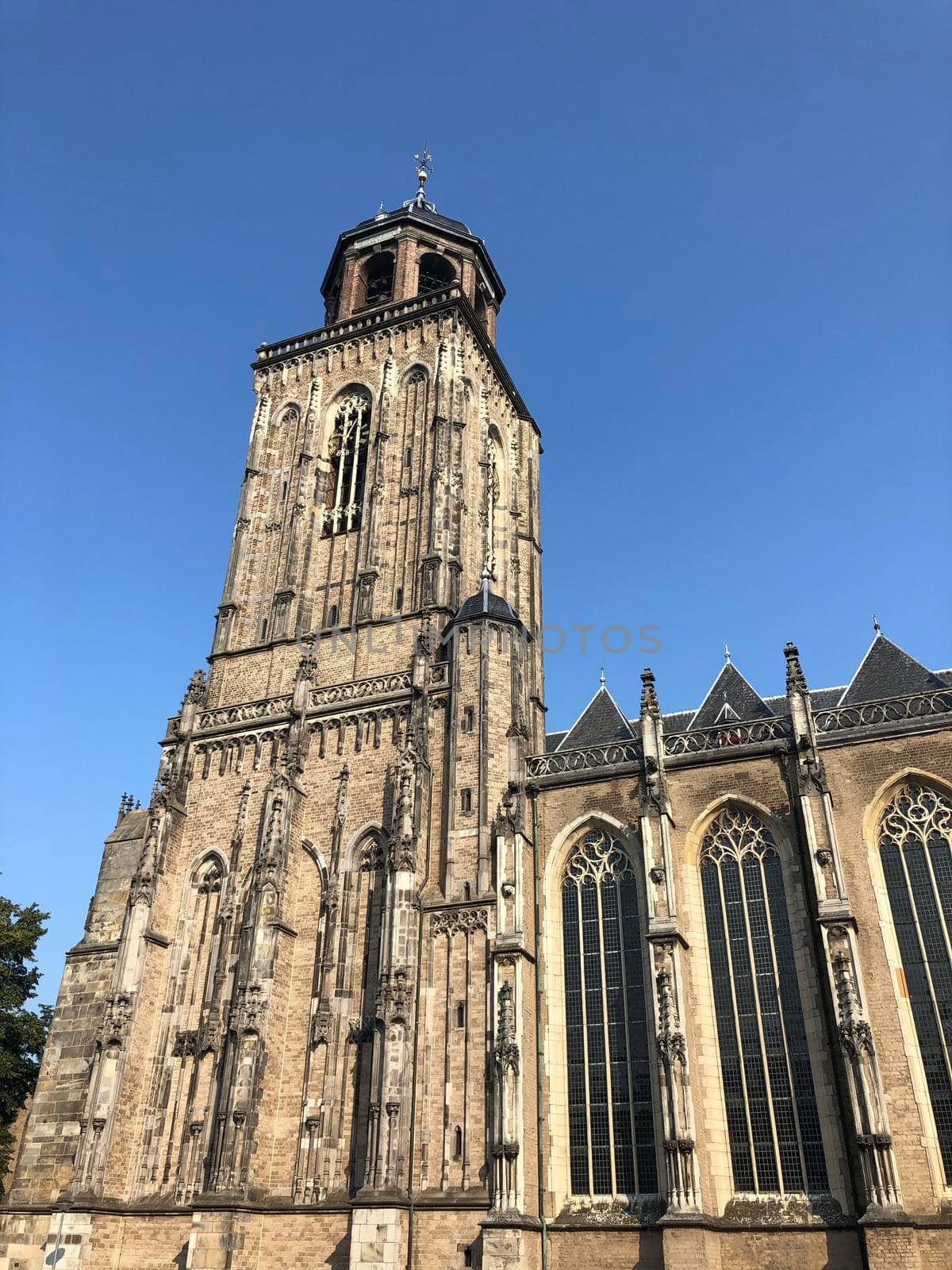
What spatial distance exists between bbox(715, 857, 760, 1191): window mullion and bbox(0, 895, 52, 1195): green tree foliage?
19.5 meters

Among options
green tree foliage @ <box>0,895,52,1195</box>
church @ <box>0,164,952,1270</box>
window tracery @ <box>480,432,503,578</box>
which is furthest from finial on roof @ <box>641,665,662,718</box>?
green tree foliage @ <box>0,895,52,1195</box>

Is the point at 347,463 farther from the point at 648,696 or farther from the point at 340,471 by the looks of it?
the point at 648,696

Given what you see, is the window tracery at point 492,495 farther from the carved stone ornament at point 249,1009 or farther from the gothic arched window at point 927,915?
the gothic arched window at point 927,915

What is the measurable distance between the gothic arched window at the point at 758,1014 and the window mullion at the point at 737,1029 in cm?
2

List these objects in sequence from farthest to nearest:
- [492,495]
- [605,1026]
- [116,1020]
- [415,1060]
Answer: [492,495]
[116,1020]
[605,1026]
[415,1060]

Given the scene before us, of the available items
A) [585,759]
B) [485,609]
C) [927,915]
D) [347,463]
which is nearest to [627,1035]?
[585,759]

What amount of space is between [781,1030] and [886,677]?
861 centimetres

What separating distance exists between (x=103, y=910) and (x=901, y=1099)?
61.2ft

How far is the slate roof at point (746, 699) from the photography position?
76.2 ft

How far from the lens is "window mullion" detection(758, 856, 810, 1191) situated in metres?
18.0

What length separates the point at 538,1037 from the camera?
66.5ft

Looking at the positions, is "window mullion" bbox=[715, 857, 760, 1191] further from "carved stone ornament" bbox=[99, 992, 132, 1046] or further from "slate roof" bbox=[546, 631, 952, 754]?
"carved stone ornament" bbox=[99, 992, 132, 1046]

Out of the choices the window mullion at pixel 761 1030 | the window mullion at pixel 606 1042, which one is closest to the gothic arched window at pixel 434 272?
the window mullion at pixel 606 1042

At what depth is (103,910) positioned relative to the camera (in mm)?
25891
